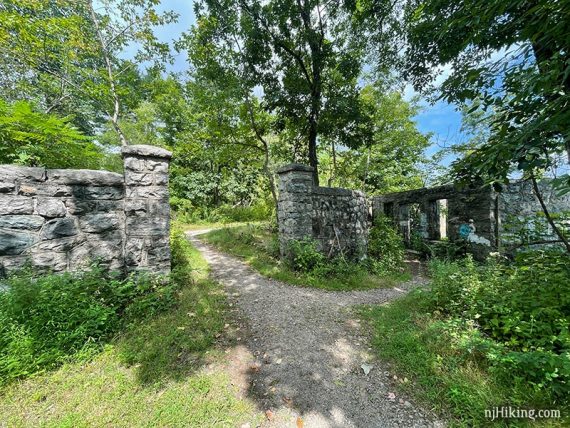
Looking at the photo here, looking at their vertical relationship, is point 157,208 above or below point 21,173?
below

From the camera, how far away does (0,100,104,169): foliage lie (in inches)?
116

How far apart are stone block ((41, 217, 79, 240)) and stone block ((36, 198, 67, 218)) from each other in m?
0.08

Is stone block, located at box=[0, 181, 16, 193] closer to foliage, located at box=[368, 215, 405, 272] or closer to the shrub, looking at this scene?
the shrub

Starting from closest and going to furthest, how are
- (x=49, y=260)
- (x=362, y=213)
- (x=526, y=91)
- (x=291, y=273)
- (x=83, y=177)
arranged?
(x=526, y=91) < (x=49, y=260) < (x=83, y=177) < (x=291, y=273) < (x=362, y=213)

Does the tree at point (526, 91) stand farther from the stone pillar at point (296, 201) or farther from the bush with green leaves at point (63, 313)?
the bush with green leaves at point (63, 313)

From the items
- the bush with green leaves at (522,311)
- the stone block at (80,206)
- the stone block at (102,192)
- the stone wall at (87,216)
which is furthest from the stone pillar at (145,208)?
the bush with green leaves at (522,311)

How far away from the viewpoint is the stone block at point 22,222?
8.68 ft

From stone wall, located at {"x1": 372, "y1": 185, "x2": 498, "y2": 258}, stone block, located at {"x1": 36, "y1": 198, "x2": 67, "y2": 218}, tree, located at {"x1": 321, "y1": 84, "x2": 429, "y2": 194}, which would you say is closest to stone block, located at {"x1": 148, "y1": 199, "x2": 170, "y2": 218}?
stone block, located at {"x1": 36, "y1": 198, "x2": 67, "y2": 218}

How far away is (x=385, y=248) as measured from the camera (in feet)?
22.5

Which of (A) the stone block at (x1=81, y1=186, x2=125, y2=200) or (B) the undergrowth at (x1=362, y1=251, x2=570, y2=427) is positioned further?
(A) the stone block at (x1=81, y1=186, x2=125, y2=200)

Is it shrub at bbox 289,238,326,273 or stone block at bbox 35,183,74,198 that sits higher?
stone block at bbox 35,183,74,198

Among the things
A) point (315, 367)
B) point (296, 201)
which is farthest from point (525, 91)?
point (296, 201)
